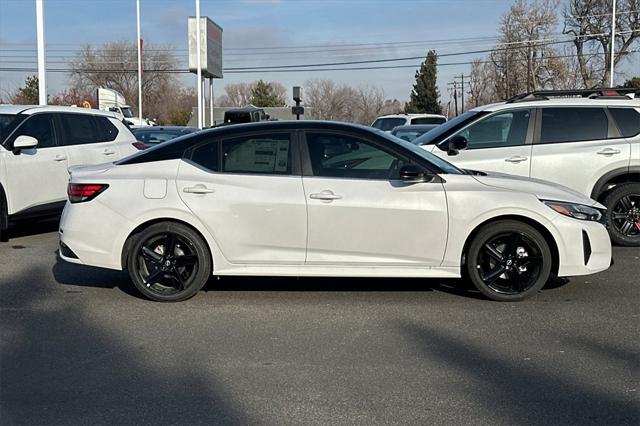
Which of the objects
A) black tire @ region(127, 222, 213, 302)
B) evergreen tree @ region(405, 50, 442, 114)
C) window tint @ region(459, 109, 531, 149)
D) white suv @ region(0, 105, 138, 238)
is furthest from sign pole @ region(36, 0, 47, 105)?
evergreen tree @ region(405, 50, 442, 114)

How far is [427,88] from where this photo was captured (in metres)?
73.4

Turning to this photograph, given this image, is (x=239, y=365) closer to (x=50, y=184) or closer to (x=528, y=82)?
(x=50, y=184)

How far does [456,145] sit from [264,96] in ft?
255

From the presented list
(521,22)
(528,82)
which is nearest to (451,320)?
(528,82)

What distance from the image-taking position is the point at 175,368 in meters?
4.67

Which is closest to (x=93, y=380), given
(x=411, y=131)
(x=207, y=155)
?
(x=207, y=155)

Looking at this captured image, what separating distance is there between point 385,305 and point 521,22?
4895 centimetres

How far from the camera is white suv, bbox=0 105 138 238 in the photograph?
9031 mm

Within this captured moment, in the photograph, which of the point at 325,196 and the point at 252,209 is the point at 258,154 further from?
the point at 325,196

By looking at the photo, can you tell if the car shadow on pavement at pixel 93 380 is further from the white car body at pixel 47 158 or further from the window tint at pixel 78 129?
the window tint at pixel 78 129

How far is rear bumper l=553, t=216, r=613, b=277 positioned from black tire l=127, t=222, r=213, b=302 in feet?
10.5

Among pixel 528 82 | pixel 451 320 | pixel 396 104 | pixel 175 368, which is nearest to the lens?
pixel 175 368

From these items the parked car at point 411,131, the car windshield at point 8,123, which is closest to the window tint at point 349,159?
the car windshield at point 8,123

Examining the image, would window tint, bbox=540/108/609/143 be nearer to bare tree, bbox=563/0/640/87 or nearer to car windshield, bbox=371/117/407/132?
car windshield, bbox=371/117/407/132
